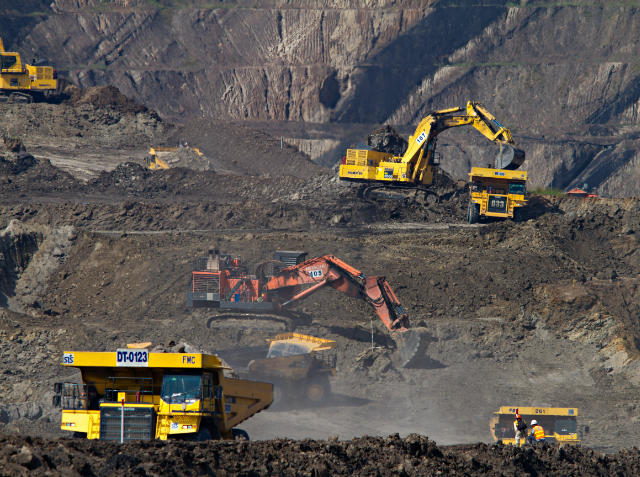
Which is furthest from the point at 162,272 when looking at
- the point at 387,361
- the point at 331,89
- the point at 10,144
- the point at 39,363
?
the point at 331,89

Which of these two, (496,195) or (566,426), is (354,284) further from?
(496,195)

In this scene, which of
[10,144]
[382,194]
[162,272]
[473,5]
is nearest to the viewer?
[162,272]

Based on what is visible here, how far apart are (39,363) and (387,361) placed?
7.79 meters

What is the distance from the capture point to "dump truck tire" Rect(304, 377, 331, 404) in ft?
46.2

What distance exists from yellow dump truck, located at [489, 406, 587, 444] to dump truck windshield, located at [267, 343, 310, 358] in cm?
399

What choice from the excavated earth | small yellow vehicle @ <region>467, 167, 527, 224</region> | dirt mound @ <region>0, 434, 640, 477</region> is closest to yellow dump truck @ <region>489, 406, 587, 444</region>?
the excavated earth

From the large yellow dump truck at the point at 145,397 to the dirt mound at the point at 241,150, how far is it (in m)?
29.2

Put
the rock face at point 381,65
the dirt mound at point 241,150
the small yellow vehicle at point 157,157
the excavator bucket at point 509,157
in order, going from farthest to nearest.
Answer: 1. the rock face at point 381,65
2. the dirt mound at point 241,150
3. the small yellow vehicle at point 157,157
4. the excavator bucket at point 509,157

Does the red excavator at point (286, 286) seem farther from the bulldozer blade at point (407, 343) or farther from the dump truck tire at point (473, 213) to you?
the dump truck tire at point (473, 213)

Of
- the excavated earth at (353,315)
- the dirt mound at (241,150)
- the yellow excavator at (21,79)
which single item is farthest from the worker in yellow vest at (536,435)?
the yellow excavator at (21,79)

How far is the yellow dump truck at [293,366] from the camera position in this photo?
45.2 feet

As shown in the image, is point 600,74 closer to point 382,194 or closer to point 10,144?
point 382,194

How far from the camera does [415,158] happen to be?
84.0 feet

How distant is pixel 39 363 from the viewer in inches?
602
